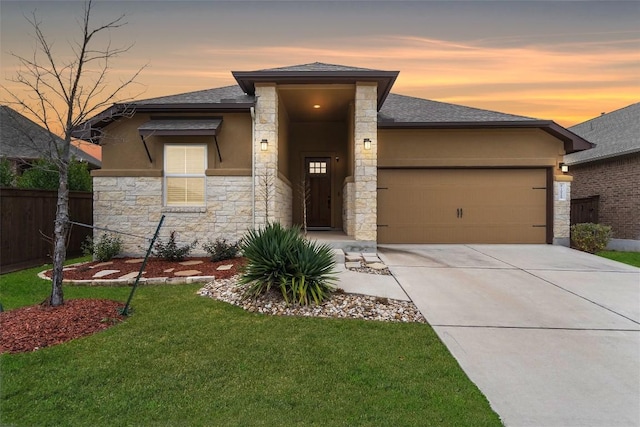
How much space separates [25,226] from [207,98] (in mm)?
5722

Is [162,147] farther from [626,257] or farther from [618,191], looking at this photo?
[618,191]

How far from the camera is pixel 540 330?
4.24 meters

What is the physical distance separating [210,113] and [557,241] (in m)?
11.3

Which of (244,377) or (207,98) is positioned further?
(207,98)

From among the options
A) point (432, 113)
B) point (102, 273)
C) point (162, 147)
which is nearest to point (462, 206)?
point (432, 113)

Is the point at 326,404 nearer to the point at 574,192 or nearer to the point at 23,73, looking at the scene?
the point at 23,73

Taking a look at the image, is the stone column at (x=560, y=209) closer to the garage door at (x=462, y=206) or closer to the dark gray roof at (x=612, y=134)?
the garage door at (x=462, y=206)

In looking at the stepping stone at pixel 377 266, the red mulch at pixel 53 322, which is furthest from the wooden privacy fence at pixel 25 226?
the stepping stone at pixel 377 266

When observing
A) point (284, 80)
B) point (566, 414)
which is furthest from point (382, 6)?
point (566, 414)

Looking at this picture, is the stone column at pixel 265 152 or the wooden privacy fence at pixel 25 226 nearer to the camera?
the wooden privacy fence at pixel 25 226

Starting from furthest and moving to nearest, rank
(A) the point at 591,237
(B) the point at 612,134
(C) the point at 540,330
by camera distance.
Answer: (B) the point at 612,134 < (A) the point at 591,237 < (C) the point at 540,330

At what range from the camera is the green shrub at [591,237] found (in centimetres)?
1023

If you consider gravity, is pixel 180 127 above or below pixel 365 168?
above

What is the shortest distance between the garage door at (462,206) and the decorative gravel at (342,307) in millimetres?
5678
